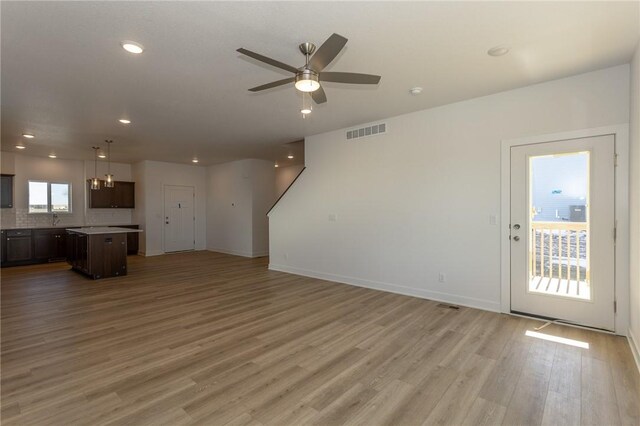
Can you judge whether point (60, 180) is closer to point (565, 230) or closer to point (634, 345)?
point (565, 230)

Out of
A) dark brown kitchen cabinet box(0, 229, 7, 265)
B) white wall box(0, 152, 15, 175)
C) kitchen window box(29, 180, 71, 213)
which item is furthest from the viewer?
kitchen window box(29, 180, 71, 213)

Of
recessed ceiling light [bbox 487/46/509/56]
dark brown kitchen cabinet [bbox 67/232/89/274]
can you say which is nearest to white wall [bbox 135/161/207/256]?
dark brown kitchen cabinet [bbox 67/232/89/274]

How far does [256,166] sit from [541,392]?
26.2 ft

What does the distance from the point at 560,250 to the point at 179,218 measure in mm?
9428

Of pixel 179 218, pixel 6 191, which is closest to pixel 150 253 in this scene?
pixel 179 218

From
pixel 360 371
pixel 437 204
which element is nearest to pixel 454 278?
pixel 437 204

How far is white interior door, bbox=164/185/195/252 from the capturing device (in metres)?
9.36

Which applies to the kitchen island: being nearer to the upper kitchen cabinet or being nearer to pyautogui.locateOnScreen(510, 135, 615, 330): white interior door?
the upper kitchen cabinet

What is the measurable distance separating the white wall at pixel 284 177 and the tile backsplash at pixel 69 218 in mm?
4731

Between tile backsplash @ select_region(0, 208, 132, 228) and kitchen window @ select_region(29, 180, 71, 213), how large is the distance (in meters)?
0.17

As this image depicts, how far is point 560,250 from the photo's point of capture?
3.62 meters

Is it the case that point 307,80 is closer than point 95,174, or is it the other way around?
point 307,80

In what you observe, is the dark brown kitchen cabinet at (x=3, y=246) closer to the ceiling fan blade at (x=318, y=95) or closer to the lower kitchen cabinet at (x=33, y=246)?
the lower kitchen cabinet at (x=33, y=246)

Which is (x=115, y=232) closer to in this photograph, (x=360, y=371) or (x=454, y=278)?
(x=360, y=371)
